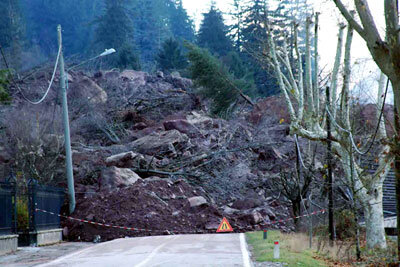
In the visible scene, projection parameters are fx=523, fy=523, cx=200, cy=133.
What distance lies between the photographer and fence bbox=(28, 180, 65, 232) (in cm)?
1752

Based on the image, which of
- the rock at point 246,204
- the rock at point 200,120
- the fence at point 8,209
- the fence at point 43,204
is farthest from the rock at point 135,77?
the fence at point 8,209

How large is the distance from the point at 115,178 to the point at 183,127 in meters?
9.59

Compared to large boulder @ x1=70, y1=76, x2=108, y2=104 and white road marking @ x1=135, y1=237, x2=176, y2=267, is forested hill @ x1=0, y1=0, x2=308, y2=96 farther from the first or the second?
white road marking @ x1=135, y1=237, x2=176, y2=267

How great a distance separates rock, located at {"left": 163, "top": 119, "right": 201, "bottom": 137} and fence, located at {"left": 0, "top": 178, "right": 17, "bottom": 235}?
16914 mm

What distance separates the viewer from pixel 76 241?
20.7 meters

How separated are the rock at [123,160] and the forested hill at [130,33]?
72.8ft

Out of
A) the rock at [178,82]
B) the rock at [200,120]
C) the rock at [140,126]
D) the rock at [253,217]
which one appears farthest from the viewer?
the rock at [178,82]

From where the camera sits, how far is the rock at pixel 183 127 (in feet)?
107

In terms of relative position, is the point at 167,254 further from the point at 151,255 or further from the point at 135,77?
the point at 135,77

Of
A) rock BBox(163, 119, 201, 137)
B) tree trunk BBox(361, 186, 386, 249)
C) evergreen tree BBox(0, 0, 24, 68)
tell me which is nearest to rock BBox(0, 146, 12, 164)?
rock BBox(163, 119, 201, 137)

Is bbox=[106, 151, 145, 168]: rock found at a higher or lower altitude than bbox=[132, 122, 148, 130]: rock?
lower

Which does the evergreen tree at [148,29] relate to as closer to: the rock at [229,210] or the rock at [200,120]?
the rock at [200,120]

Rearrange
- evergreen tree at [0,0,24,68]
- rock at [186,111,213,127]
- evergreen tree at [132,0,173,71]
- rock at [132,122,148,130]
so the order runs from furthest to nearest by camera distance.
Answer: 1. evergreen tree at [132,0,173,71]
2. evergreen tree at [0,0,24,68]
3. rock at [132,122,148,130]
4. rock at [186,111,213,127]

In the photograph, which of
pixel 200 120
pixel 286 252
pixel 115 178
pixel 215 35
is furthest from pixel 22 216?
pixel 215 35
